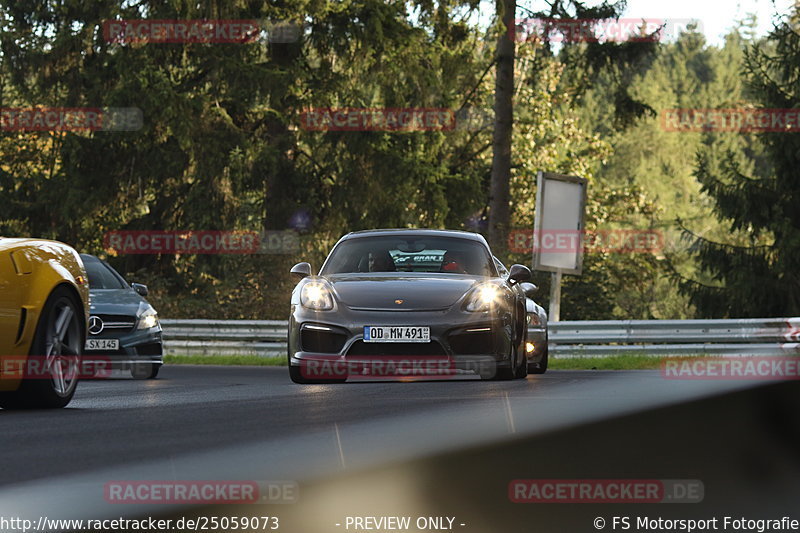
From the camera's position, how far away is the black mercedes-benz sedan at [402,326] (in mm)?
12422

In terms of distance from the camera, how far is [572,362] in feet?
80.1

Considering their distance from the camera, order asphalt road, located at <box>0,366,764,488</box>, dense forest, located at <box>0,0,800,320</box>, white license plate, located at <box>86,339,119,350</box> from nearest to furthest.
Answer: asphalt road, located at <box>0,366,764,488</box> < white license plate, located at <box>86,339,119,350</box> < dense forest, located at <box>0,0,800,320</box>

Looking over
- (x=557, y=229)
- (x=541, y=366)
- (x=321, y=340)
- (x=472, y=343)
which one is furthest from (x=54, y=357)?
(x=557, y=229)

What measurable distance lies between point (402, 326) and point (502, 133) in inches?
826

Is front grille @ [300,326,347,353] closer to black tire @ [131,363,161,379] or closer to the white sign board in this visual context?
black tire @ [131,363,161,379]

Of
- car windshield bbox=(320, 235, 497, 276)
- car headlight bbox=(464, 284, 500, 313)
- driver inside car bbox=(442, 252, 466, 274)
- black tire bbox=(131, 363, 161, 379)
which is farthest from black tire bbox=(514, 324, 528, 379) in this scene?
black tire bbox=(131, 363, 161, 379)

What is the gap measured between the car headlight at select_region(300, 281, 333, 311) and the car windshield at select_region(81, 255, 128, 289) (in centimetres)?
596

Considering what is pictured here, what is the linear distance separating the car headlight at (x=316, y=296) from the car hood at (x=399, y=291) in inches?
3.6

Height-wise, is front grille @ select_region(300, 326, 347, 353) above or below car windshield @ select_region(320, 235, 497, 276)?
below

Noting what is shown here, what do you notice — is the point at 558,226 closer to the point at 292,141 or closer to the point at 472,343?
the point at 292,141

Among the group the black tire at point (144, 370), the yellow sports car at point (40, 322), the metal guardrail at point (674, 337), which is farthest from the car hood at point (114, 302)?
the metal guardrail at point (674, 337)

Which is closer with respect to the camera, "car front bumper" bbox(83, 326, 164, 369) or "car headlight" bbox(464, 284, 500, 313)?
"car headlight" bbox(464, 284, 500, 313)

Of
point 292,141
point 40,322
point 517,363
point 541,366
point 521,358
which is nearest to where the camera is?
point 40,322

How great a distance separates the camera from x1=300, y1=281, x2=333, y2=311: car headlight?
12734mm
